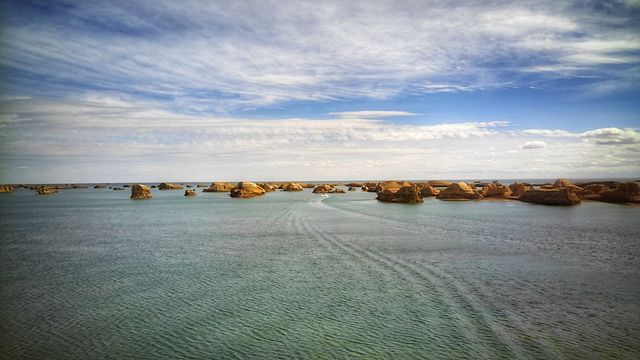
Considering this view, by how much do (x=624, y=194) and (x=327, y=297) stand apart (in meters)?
68.8

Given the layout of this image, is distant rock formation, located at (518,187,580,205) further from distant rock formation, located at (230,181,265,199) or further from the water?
distant rock formation, located at (230,181,265,199)

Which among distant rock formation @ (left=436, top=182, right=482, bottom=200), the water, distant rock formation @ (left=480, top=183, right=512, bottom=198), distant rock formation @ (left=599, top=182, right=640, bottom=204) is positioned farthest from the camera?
distant rock formation @ (left=480, top=183, right=512, bottom=198)

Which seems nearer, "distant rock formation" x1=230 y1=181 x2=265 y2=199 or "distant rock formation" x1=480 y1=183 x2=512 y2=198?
"distant rock formation" x1=480 y1=183 x2=512 y2=198

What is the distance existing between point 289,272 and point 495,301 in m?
9.88

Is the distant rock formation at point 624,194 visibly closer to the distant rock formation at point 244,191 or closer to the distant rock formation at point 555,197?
the distant rock formation at point 555,197

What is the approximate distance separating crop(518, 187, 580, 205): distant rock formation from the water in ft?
107

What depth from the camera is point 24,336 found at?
11766 millimetres

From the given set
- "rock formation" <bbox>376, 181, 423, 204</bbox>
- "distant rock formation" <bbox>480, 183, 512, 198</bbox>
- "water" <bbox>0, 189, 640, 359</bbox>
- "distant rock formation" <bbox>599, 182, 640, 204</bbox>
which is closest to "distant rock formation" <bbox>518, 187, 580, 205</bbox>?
"distant rock formation" <bbox>599, 182, 640, 204</bbox>

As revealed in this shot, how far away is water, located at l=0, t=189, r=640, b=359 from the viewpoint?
35.5 feet

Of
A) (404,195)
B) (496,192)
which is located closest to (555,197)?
(496,192)

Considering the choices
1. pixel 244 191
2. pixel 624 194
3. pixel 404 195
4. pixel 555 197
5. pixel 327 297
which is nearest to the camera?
pixel 327 297

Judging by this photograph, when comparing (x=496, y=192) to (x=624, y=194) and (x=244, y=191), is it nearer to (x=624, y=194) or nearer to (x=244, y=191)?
(x=624, y=194)

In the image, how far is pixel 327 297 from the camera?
15.3 m

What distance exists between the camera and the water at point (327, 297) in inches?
426
